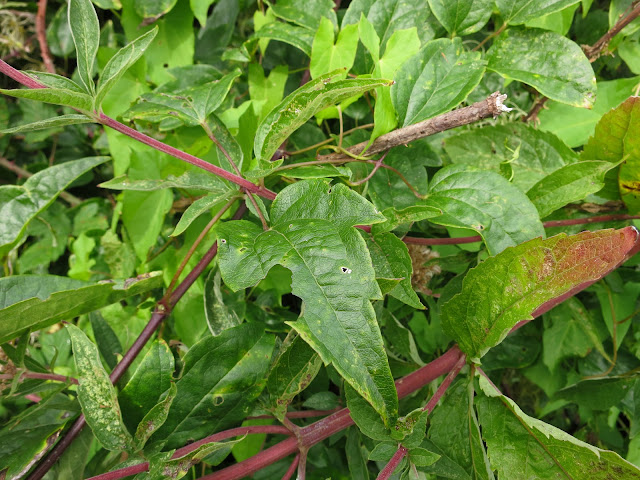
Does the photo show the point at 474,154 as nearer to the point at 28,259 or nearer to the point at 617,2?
the point at 617,2

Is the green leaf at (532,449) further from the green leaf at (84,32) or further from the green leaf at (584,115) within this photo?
the green leaf at (84,32)

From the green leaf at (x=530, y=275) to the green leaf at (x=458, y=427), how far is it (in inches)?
3.6

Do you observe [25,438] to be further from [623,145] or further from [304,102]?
[623,145]

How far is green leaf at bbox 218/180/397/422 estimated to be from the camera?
1.76 ft

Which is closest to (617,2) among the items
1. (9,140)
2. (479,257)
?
(479,257)

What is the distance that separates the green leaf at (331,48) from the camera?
84cm

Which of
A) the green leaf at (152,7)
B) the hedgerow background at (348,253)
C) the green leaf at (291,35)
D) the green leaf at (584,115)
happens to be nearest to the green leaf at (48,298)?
the hedgerow background at (348,253)

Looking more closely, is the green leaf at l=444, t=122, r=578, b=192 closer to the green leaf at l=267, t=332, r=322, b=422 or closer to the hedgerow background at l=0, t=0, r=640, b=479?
the hedgerow background at l=0, t=0, r=640, b=479

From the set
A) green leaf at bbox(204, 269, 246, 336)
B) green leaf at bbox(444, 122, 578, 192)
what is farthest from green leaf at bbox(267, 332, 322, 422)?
green leaf at bbox(444, 122, 578, 192)

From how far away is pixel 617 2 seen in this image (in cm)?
91

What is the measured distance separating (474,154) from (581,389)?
0.54 m

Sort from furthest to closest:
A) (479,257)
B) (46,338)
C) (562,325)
Answer: 1. (46,338)
2. (562,325)
3. (479,257)

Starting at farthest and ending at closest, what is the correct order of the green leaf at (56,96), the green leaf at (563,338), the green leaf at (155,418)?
the green leaf at (563,338)
the green leaf at (155,418)
the green leaf at (56,96)

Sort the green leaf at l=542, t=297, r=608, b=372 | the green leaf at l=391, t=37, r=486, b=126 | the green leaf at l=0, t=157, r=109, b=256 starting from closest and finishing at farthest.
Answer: the green leaf at l=391, t=37, r=486, b=126, the green leaf at l=0, t=157, r=109, b=256, the green leaf at l=542, t=297, r=608, b=372
